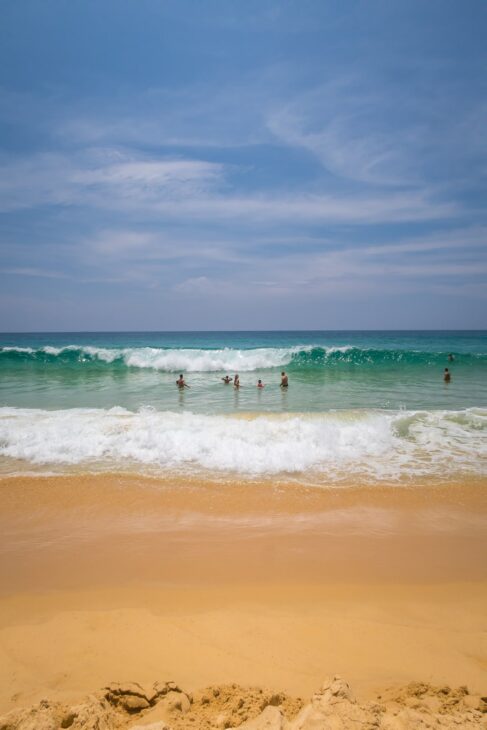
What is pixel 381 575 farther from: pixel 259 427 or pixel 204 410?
pixel 204 410

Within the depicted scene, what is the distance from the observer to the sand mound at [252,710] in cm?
202

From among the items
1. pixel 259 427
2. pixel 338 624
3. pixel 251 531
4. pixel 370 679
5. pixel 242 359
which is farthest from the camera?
pixel 242 359

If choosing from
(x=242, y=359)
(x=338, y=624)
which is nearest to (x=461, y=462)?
(x=338, y=624)

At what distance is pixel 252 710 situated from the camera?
2299mm

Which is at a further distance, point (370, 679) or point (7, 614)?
point (7, 614)

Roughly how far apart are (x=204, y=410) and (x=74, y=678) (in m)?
10.4

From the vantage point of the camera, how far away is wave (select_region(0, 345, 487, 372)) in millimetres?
30031

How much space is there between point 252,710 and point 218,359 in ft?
97.2

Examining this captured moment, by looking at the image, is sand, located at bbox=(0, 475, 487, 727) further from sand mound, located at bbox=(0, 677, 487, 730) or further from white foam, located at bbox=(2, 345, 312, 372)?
white foam, located at bbox=(2, 345, 312, 372)

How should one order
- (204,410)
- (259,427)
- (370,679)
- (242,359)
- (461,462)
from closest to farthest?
1. (370,679)
2. (461,462)
3. (259,427)
4. (204,410)
5. (242,359)

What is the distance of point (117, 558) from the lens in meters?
4.42

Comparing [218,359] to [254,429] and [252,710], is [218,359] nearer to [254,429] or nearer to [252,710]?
[254,429]

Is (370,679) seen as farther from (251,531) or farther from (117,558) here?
(117,558)

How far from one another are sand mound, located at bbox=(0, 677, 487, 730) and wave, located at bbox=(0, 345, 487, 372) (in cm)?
2611
